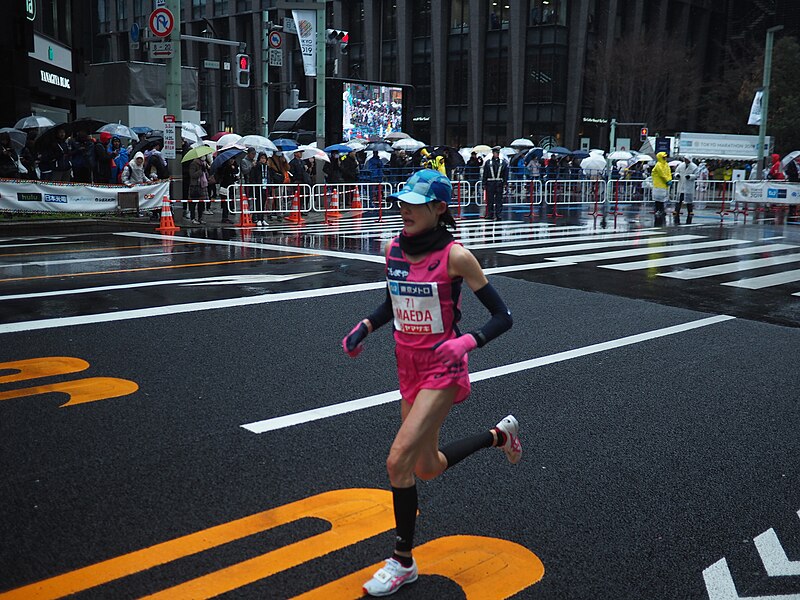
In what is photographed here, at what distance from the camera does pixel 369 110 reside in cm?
3888

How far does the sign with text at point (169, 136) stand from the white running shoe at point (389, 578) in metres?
18.7

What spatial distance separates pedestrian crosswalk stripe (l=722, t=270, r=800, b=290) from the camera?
13.2 metres

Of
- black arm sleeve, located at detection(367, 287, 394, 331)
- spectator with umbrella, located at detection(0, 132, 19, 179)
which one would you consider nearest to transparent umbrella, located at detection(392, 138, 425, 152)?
spectator with umbrella, located at detection(0, 132, 19, 179)

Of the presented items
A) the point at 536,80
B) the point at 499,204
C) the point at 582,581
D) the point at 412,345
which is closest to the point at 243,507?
the point at 412,345

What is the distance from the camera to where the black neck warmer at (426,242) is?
14.0 feet

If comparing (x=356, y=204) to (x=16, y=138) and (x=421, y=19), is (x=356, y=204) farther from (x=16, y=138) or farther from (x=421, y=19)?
(x=421, y=19)

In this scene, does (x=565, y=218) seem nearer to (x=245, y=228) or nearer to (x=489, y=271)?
(x=245, y=228)

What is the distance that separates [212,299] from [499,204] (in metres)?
15.7

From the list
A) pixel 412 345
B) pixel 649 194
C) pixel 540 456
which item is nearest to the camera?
pixel 412 345

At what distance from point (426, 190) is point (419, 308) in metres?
0.57

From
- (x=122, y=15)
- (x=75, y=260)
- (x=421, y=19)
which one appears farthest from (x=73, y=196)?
(x=122, y=15)

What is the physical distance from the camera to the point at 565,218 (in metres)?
26.7

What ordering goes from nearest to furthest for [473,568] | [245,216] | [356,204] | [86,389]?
[473,568] < [86,389] < [245,216] < [356,204]

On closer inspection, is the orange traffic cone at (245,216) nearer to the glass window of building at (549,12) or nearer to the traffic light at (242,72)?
the traffic light at (242,72)
